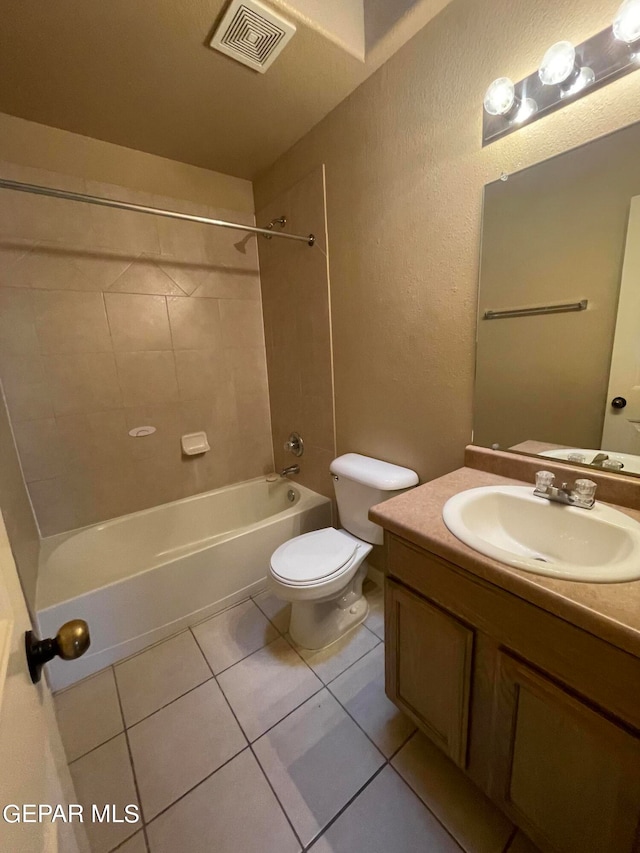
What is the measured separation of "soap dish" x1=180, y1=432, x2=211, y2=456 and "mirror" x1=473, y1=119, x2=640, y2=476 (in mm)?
1715

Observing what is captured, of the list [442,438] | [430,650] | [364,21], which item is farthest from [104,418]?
[364,21]

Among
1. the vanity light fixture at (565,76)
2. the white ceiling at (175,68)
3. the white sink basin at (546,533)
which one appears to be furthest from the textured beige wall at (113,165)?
the white sink basin at (546,533)

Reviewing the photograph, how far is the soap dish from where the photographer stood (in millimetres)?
2205

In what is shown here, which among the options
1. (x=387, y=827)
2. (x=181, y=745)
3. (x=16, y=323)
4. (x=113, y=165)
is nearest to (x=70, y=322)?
(x=16, y=323)

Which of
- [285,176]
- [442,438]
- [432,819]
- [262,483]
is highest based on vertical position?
[285,176]

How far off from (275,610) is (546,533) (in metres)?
1.34

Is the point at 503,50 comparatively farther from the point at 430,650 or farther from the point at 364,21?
the point at 430,650

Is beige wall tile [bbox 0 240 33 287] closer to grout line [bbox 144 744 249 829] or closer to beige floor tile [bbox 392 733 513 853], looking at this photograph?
grout line [bbox 144 744 249 829]

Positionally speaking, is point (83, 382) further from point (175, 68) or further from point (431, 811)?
point (431, 811)

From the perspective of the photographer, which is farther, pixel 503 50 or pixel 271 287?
pixel 271 287

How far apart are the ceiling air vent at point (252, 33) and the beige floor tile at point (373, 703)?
241 centimetres

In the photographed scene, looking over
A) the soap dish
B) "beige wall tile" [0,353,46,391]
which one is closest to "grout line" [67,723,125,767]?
the soap dish

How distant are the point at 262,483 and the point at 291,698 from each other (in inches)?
54.5

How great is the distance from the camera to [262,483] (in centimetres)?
250
